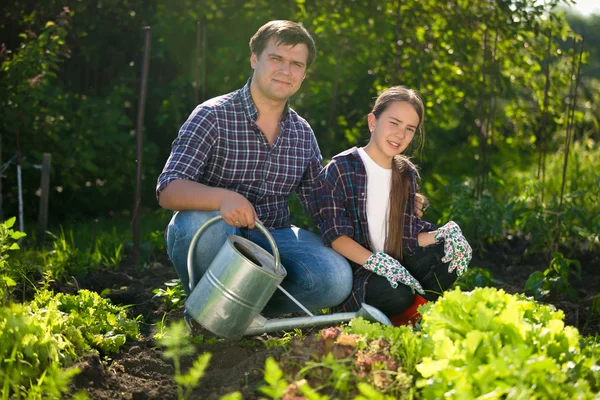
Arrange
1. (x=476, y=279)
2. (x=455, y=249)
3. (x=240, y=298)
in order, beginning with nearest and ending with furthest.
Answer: (x=240, y=298)
(x=455, y=249)
(x=476, y=279)

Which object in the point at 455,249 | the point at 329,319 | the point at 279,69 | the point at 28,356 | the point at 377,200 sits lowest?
the point at 28,356

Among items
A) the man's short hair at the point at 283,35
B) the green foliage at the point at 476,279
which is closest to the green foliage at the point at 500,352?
the green foliage at the point at 476,279

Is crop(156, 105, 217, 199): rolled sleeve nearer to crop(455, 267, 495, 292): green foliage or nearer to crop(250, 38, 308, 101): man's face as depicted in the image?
crop(250, 38, 308, 101): man's face

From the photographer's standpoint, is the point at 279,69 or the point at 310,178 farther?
the point at 310,178

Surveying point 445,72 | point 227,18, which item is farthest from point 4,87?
point 445,72

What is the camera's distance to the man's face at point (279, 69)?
2.87 m

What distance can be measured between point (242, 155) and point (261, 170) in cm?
10

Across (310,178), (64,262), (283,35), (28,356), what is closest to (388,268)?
(310,178)

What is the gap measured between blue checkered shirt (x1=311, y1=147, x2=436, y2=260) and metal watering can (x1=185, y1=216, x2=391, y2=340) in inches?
18.0

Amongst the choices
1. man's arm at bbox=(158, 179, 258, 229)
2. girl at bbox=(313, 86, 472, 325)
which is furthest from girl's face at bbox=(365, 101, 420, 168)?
man's arm at bbox=(158, 179, 258, 229)

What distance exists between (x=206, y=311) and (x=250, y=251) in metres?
0.24

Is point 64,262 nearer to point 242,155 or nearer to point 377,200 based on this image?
point 242,155

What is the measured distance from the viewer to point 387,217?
2924 millimetres

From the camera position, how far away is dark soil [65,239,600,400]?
212 cm
